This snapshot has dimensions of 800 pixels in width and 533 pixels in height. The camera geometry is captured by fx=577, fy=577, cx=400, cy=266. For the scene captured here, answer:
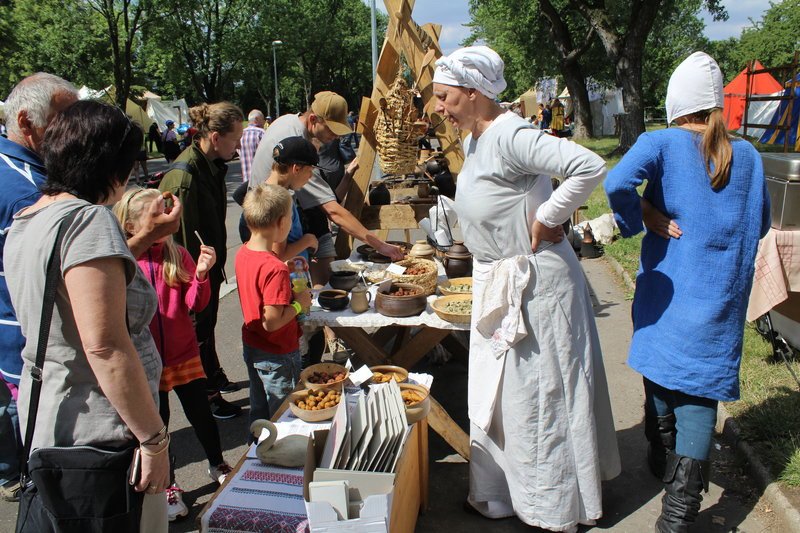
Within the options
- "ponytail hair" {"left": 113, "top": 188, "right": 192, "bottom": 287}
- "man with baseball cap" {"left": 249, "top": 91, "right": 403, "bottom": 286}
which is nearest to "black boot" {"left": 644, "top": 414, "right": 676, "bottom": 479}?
"man with baseball cap" {"left": 249, "top": 91, "right": 403, "bottom": 286}

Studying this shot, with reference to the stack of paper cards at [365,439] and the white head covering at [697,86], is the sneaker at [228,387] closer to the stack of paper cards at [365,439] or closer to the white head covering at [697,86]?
the stack of paper cards at [365,439]

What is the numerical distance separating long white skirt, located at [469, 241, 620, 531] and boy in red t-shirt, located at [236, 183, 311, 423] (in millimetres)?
958

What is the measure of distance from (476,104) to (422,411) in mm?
1380

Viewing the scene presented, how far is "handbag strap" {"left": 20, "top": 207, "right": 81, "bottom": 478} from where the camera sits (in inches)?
59.3

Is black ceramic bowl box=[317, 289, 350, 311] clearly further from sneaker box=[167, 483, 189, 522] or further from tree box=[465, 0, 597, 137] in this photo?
tree box=[465, 0, 597, 137]

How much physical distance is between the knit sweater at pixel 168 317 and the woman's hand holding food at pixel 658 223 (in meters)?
2.31

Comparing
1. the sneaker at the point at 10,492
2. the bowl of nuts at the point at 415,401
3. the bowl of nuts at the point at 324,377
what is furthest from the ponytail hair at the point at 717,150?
the sneaker at the point at 10,492

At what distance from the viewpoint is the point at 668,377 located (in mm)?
2557

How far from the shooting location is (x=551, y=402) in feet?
8.46

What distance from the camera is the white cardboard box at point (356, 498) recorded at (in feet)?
5.93

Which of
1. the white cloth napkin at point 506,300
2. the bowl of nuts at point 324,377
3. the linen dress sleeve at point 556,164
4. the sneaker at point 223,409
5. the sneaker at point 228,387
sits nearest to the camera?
the linen dress sleeve at point 556,164

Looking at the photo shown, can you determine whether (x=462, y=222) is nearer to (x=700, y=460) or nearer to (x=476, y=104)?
(x=476, y=104)

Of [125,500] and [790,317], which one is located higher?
[125,500]

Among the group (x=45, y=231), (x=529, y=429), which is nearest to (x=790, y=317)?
(x=529, y=429)
